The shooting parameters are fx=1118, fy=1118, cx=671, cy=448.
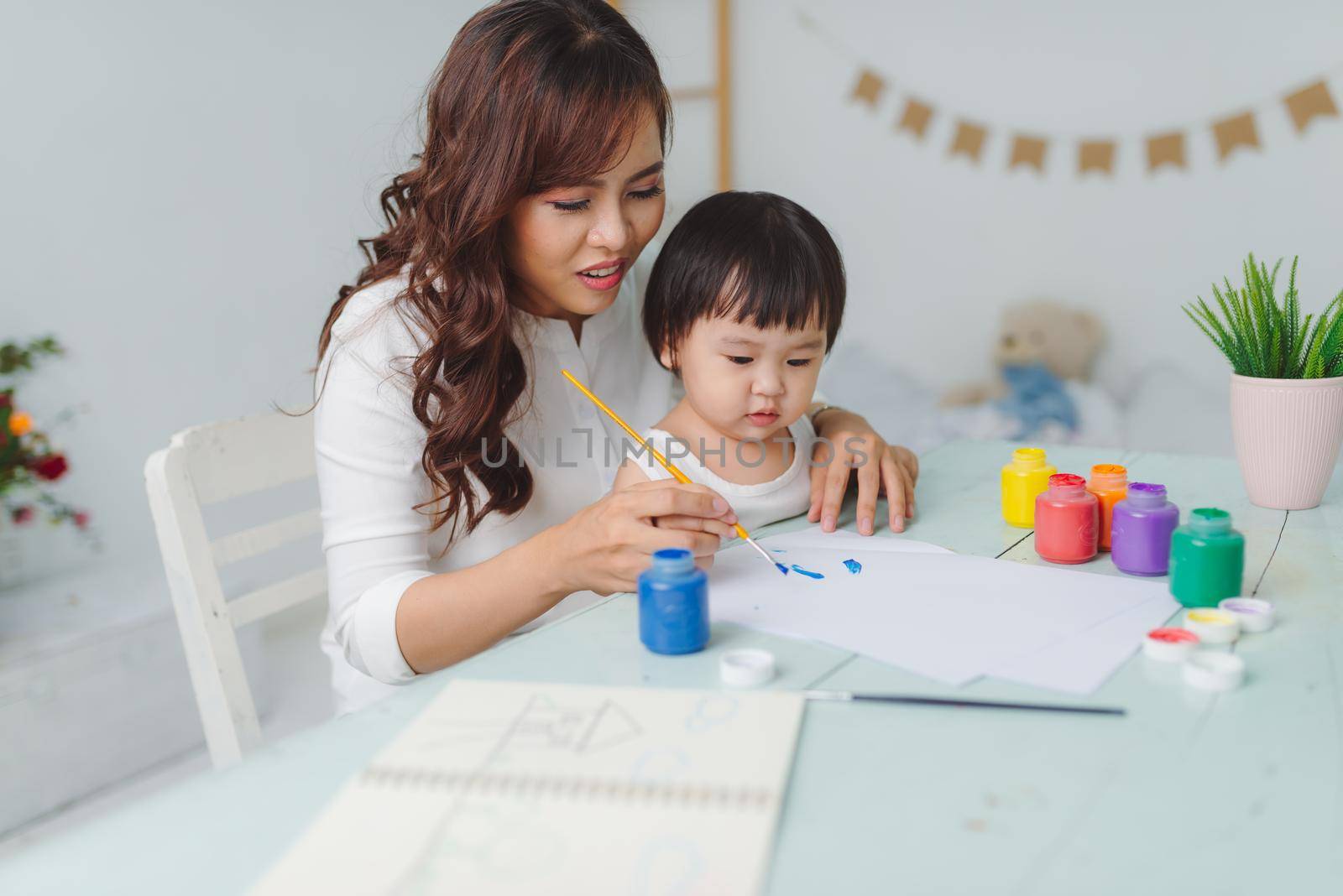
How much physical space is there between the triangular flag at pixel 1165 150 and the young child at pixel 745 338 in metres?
2.02

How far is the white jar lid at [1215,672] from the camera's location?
2.64 feet

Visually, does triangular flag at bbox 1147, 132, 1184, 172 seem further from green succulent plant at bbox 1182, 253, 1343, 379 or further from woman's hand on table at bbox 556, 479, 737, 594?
woman's hand on table at bbox 556, 479, 737, 594

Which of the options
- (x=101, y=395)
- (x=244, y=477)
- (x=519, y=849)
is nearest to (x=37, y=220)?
(x=101, y=395)

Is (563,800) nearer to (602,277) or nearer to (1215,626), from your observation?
(1215,626)

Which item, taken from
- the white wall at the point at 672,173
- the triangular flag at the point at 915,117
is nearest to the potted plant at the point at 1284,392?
the white wall at the point at 672,173

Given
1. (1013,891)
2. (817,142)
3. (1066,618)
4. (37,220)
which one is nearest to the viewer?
(1013,891)

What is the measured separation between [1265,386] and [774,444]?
0.57m

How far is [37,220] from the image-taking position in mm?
2238

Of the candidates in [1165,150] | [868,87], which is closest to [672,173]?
[868,87]

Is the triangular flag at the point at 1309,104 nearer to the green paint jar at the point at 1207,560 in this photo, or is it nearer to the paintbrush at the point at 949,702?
the green paint jar at the point at 1207,560

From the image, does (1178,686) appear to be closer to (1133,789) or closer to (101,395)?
(1133,789)

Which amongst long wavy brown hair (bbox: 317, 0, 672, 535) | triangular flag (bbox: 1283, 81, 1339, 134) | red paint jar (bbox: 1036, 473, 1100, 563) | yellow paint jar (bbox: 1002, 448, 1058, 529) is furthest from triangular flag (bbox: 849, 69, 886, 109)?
red paint jar (bbox: 1036, 473, 1100, 563)

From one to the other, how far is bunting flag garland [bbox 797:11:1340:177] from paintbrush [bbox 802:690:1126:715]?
261 cm

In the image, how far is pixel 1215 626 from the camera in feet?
2.93
